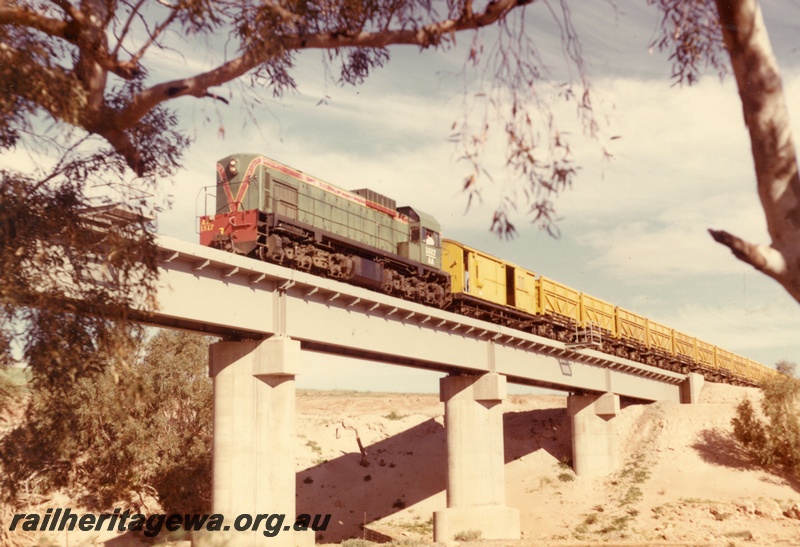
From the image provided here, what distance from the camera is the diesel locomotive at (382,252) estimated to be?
89.6 ft

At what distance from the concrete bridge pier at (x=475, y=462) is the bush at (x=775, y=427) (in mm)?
17757

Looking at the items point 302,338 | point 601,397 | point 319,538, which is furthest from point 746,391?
point 302,338

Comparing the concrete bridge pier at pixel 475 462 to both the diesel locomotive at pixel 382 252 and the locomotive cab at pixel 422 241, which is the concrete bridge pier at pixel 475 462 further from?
the locomotive cab at pixel 422 241

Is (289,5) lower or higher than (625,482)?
higher

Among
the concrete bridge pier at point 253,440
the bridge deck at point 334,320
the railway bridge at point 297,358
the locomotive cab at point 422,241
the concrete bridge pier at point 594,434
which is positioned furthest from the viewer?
the concrete bridge pier at point 594,434

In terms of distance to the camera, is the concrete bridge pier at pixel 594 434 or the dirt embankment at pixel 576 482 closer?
the dirt embankment at pixel 576 482

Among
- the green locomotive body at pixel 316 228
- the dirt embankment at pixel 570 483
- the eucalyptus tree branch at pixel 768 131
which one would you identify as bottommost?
the dirt embankment at pixel 570 483

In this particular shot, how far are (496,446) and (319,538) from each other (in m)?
13.5

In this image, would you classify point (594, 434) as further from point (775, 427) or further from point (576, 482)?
point (775, 427)

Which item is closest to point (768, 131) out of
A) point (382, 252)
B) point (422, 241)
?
point (382, 252)

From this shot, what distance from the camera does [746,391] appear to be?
2426 inches

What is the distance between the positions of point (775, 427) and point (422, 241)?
24.5 metres

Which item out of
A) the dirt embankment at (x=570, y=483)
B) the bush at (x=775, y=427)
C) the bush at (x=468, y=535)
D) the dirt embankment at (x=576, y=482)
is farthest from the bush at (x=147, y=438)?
the bush at (x=775, y=427)

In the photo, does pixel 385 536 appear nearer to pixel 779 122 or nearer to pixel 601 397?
pixel 601 397
